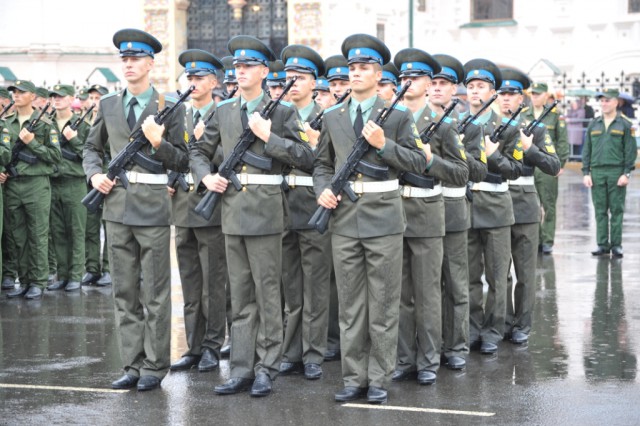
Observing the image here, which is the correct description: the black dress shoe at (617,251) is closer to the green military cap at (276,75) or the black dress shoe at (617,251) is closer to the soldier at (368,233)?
the green military cap at (276,75)

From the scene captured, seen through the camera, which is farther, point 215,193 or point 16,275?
point 16,275

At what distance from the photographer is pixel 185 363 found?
8.97 metres

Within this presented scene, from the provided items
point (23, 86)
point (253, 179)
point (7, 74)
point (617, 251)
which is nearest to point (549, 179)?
point (617, 251)

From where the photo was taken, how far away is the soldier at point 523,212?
9.91m

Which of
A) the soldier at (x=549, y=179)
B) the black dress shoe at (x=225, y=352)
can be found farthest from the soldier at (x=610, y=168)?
the black dress shoe at (x=225, y=352)

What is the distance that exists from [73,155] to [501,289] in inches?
203

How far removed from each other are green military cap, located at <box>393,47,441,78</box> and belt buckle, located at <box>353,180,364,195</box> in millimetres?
998

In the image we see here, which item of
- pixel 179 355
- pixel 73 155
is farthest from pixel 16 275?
pixel 179 355

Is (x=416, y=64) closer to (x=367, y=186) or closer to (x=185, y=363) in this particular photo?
(x=367, y=186)

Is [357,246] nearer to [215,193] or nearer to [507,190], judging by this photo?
[215,193]

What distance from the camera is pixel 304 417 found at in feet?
24.7

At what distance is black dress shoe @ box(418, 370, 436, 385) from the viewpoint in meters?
8.38

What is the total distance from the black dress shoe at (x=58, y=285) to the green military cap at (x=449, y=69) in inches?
216

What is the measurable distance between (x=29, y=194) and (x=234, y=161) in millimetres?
4796
